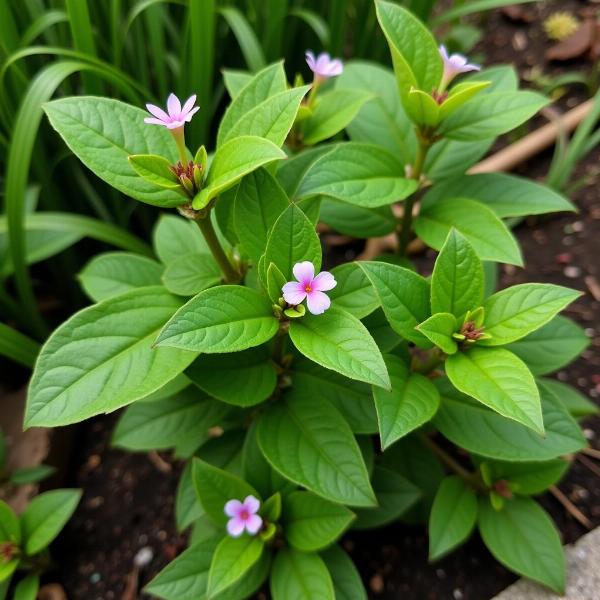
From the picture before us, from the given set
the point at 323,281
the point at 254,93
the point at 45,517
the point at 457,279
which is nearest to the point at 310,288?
the point at 323,281

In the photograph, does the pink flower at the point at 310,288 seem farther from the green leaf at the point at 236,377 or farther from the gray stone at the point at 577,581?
the gray stone at the point at 577,581

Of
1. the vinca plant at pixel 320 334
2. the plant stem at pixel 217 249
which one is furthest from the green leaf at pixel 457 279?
the plant stem at pixel 217 249

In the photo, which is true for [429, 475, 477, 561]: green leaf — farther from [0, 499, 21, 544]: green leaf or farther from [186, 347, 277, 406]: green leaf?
[0, 499, 21, 544]: green leaf

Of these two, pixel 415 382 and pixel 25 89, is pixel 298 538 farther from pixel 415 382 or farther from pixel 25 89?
pixel 25 89

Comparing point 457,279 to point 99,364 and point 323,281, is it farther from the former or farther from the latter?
point 99,364

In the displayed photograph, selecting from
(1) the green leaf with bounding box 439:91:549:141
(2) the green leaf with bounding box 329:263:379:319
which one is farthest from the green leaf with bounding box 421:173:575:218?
(2) the green leaf with bounding box 329:263:379:319

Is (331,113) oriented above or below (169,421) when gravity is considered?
above
